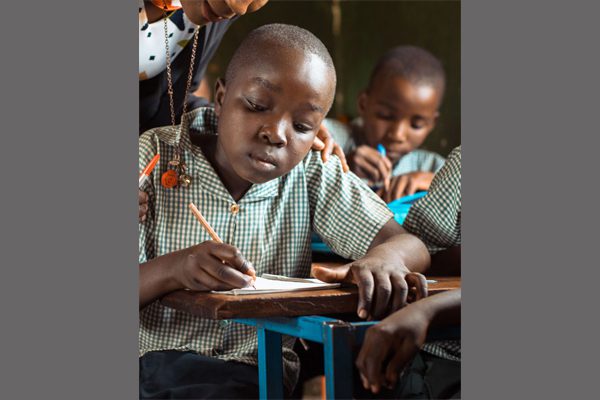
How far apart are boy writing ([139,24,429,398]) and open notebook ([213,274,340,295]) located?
3 centimetres

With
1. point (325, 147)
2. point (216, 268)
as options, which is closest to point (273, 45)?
point (325, 147)

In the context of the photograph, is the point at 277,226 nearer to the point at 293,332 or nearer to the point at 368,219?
the point at 368,219

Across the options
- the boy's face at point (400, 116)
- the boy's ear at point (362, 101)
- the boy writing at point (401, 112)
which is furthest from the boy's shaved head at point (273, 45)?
the boy's ear at point (362, 101)

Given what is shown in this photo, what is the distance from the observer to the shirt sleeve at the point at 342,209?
95 cm

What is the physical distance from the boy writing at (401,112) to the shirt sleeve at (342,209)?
79 centimetres

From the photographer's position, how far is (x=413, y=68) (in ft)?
6.61

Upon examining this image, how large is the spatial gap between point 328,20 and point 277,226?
1.38 metres

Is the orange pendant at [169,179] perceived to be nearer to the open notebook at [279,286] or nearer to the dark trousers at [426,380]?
the open notebook at [279,286]

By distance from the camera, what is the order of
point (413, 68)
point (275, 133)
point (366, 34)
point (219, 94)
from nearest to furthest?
point (275, 133) → point (219, 94) → point (413, 68) → point (366, 34)

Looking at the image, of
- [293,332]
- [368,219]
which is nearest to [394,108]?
[368,219]

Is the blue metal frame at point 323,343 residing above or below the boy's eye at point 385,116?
below

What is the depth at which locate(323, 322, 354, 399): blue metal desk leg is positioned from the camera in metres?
0.61

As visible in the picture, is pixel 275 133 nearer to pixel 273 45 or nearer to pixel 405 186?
pixel 273 45

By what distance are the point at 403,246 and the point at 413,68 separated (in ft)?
3.98
